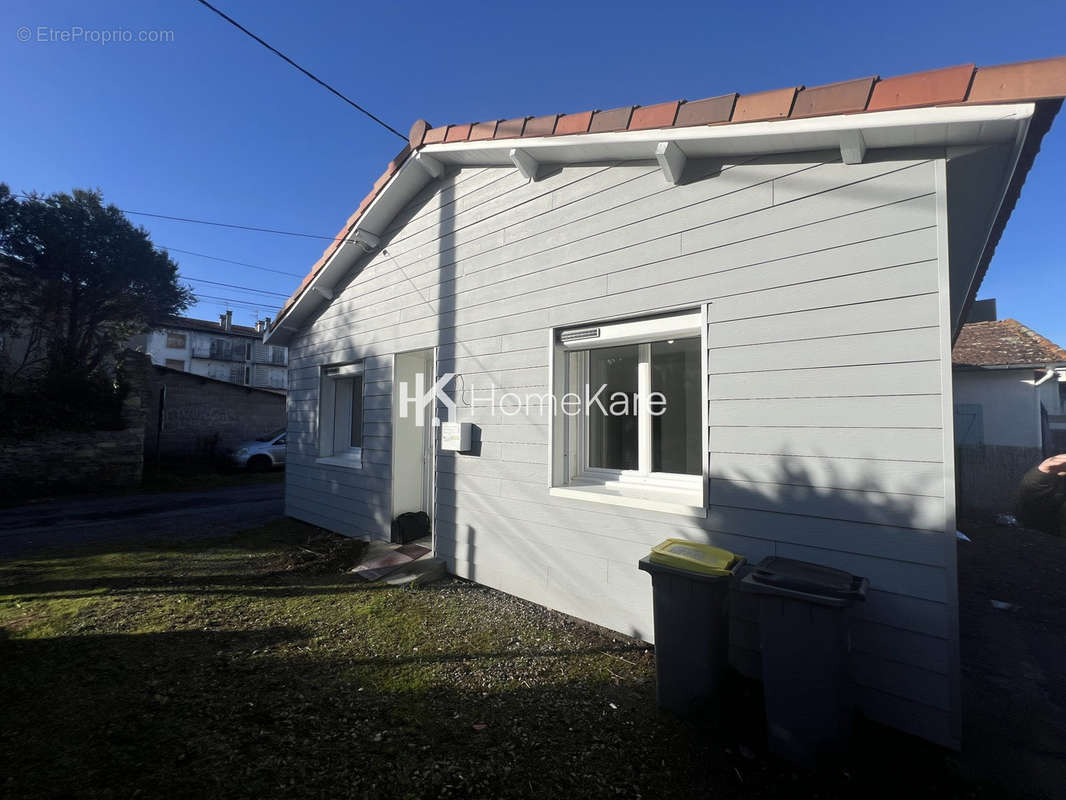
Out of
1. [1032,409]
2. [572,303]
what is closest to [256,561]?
[572,303]

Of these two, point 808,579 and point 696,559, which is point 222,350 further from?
point 808,579

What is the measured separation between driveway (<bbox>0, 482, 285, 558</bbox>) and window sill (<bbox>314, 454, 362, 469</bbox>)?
2091mm

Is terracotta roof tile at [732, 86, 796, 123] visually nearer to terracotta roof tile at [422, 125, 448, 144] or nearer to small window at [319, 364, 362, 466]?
terracotta roof tile at [422, 125, 448, 144]

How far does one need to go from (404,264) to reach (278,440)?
13.1 m

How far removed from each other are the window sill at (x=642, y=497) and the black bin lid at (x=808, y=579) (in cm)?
73

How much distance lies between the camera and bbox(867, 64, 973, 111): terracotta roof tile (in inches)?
97.8

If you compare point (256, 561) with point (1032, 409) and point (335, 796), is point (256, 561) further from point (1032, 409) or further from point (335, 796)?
point (1032, 409)

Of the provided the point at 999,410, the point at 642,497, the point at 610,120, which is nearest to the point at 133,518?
the point at 642,497

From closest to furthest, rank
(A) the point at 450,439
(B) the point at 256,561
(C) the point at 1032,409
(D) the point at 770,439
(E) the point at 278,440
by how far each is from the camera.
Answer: (D) the point at 770,439, (A) the point at 450,439, (B) the point at 256,561, (C) the point at 1032,409, (E) the point at 278,440

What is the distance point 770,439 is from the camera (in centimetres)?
316

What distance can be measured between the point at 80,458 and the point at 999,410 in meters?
24.0

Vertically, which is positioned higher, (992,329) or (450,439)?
(992,329)

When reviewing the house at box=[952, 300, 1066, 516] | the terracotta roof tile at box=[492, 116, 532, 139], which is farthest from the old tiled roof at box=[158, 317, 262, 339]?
the house at box=[952, 300, 1066, 516]

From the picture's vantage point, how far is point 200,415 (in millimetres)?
16656
